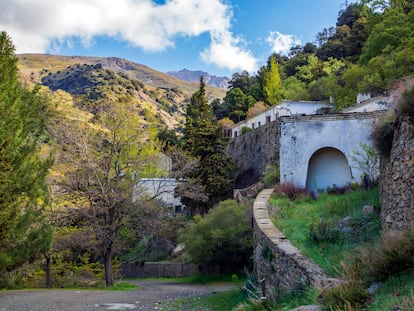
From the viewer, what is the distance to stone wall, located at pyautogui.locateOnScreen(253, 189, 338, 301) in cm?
566

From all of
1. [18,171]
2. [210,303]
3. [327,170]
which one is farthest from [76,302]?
[327,170]

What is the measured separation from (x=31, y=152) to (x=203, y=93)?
2969 centimetres

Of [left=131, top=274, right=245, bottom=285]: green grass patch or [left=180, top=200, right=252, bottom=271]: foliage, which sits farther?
[left=131, top=274, right=245, bottom=285]: green grass patch

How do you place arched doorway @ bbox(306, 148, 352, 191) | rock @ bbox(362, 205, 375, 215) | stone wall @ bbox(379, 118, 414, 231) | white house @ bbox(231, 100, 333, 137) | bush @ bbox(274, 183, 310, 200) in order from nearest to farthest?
1. stone wall @ bbox(379, 118, 414, 231)
2. rock @ bbox(362, 205, 375, 215)
3. bush @ bbox(274, 183, 310, 200)
4. arched doorway @ bbox(306, 148, 352, 191)
5. white house @ bbox(231, 100, 333, 137)

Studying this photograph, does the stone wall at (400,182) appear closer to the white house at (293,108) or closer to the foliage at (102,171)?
the foliage at (102,171)

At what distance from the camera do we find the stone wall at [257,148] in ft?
101

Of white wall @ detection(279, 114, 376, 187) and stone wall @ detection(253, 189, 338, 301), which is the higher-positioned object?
white wall @ detection(279, 114, 376, 187)

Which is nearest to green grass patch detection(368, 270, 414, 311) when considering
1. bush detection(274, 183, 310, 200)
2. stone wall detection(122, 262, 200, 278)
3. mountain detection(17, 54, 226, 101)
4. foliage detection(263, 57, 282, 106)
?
bush detection(274, 183, 310, 200)

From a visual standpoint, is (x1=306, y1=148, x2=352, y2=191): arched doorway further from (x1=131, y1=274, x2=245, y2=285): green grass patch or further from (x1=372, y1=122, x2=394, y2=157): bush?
(x1=372, y1=122, x2=394, y2=157): bush

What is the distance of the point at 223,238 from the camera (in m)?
16.8

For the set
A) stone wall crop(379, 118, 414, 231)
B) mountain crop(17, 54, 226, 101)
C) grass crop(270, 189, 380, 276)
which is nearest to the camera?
stone wall crop(379, 118, 414, 231)

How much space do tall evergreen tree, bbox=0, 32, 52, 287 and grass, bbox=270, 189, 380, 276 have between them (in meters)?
7.10

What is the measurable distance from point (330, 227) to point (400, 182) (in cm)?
186

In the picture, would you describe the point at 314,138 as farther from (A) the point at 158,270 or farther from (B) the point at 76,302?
(A) the point at 158,270
